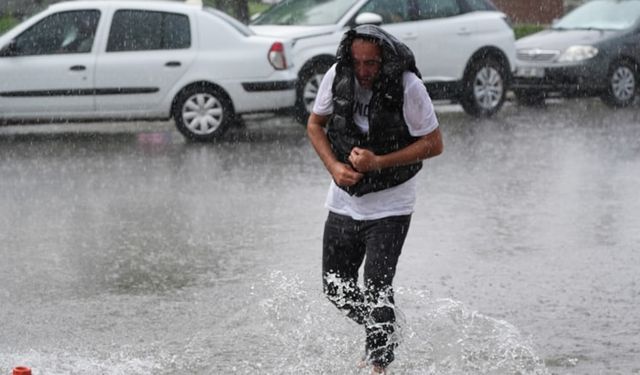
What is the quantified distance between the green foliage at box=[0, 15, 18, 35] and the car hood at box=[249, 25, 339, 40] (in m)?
8.78

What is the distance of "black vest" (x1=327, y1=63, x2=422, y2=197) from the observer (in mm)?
5582

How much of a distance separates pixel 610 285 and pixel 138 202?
4.43 m

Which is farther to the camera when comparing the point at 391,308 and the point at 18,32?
the point at 18,32

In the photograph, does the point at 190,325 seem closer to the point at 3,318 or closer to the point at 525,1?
the point at 3,318

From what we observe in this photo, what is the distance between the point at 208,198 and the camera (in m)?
11.2

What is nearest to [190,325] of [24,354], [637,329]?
[24,354]

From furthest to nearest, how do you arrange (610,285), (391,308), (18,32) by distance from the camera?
(18,32) < (610,285) < (391,308)

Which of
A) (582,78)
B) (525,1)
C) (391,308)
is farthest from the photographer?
(525,1)

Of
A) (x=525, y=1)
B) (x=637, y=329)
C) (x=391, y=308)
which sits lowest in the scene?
(x=525, y=1)

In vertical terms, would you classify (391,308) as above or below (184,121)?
above

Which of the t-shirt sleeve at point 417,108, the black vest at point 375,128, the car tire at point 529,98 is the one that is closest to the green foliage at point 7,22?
the car tire at point 529,98

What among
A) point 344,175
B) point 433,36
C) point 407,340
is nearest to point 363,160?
point 344,175

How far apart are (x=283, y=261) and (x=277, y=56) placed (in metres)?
6.93

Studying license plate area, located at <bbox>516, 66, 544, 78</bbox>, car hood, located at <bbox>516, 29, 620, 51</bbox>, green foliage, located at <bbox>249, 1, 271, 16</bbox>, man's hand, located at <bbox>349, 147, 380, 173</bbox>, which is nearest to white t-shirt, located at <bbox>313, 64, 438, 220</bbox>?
man's hand, located at <bbox>349, 147, 380, 173</bbox>
